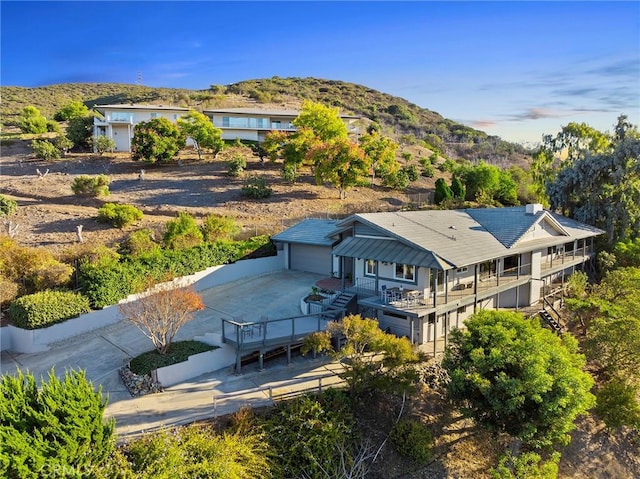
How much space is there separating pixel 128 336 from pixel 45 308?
3.65m

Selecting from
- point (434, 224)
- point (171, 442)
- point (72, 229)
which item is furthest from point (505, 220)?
point (72, 229)

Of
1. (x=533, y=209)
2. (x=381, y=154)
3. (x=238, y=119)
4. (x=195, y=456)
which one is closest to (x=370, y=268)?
(x=533, y=209)

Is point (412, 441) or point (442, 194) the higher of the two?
point (442, 194)

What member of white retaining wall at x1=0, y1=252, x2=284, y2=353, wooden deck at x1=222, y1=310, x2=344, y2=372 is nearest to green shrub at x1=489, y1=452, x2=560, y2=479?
wooden deck at x1=222, y1=310, x2=344, y2=372

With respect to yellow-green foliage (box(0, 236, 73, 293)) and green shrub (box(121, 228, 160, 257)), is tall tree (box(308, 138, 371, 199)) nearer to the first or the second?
green shrub (box(121, 228, 160, 257))

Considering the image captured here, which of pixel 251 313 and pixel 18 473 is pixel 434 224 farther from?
pixel 18 473

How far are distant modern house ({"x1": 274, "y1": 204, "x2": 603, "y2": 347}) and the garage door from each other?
115 centimetres

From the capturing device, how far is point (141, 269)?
2364 cm

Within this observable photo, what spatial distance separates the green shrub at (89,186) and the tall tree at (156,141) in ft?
34.6

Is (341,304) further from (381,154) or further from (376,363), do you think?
(381,154)

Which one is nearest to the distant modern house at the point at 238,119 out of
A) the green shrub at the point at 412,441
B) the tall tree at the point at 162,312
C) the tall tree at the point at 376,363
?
the tall tree at the point at 162,312

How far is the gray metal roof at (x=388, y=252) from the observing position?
19141mm

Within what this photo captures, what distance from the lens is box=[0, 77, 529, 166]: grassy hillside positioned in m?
90.8

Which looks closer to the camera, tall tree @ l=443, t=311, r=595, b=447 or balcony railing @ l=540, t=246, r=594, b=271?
tall tree @ l=443, t=311, r=595, b=447
